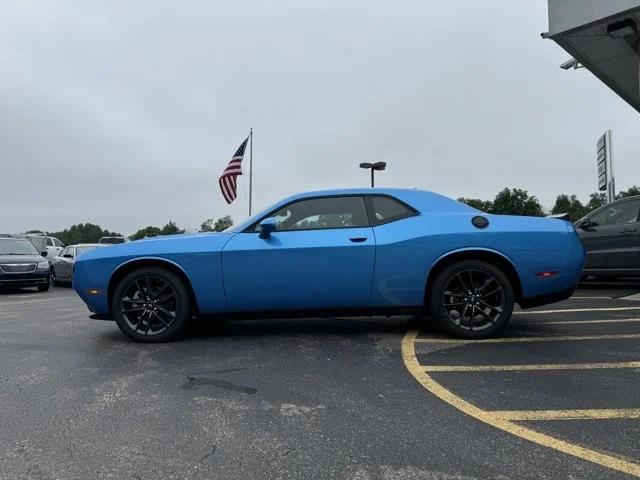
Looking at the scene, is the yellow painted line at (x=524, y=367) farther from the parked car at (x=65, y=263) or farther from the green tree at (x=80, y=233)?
the green tree at (x=80, y=233)

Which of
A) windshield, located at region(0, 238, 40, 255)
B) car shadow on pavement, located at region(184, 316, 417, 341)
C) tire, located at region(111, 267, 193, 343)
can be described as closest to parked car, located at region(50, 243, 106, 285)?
windshield, located at region(0, 238, 40, 255)

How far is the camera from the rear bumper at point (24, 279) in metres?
13.0

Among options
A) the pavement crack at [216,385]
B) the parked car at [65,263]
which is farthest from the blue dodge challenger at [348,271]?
the parked car at [65,263]

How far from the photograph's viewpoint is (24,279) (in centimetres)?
1326

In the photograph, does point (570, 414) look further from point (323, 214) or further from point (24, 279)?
point (24, 279)

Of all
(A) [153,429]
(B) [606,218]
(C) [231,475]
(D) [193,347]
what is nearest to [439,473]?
(C) [231,475]

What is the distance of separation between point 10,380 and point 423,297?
137 inches

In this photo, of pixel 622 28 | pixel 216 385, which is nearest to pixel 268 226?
pixel 216 385

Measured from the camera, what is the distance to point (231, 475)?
230cm

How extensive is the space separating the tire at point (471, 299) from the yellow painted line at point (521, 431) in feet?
3.30

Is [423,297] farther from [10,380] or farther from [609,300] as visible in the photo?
[609,300]

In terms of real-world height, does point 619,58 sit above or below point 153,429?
above

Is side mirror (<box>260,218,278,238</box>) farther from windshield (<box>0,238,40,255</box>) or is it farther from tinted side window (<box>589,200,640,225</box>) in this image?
windshield (<box>0,238,40,255</box>)

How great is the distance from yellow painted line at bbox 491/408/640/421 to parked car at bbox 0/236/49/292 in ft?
44.1
